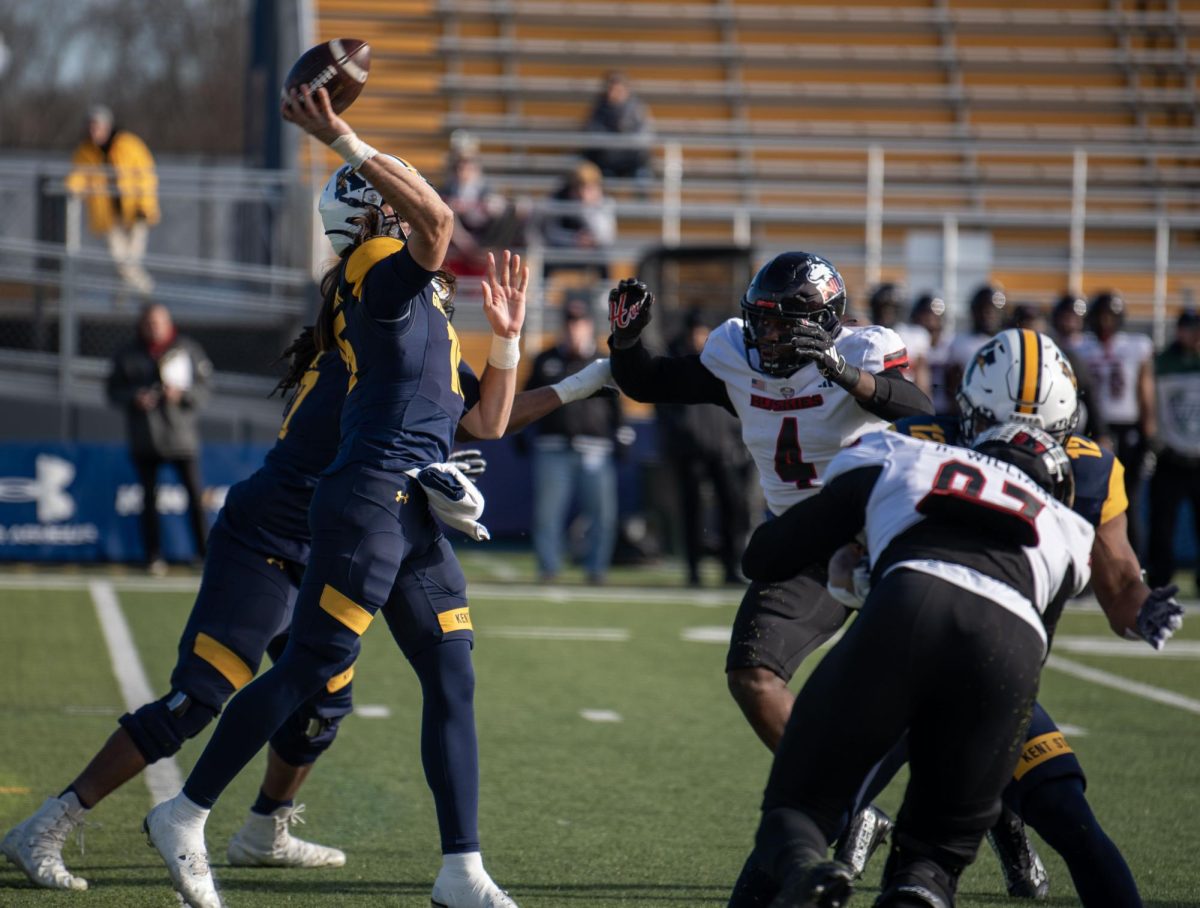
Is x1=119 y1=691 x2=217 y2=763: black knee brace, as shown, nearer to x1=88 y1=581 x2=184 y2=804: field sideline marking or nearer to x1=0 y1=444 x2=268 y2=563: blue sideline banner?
x1=88 y1=581 x2=184 y2=804: field sideline marking

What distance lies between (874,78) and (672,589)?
9.67m

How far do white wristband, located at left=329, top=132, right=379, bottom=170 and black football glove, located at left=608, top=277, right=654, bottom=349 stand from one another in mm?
1090

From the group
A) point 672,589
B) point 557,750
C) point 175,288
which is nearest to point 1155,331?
point 672,589

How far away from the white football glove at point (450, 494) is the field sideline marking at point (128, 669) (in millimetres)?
1219

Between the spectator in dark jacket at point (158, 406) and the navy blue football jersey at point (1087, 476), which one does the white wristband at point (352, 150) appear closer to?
the navy blue football jersey at point (1087, 476)

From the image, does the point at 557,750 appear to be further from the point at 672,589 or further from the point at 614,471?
the point at 614,471

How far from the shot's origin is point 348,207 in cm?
432

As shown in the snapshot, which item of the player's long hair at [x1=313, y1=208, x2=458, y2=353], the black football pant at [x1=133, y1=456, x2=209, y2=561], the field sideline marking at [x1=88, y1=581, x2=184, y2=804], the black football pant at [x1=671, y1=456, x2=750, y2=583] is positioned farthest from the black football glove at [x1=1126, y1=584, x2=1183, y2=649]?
the black football pant at [x1=133, y1=456, x2=209, y2=561]

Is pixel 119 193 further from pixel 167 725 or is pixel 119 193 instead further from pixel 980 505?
pixel 980 505

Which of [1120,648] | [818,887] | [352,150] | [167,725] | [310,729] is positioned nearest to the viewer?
[818,887]

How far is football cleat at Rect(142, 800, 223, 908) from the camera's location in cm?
398

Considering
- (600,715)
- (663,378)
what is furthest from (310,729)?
(600,715)

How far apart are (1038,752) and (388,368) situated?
69.3 inches

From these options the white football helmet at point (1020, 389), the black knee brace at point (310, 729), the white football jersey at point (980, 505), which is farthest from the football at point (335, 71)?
the black knee brace at point (310, 729)
